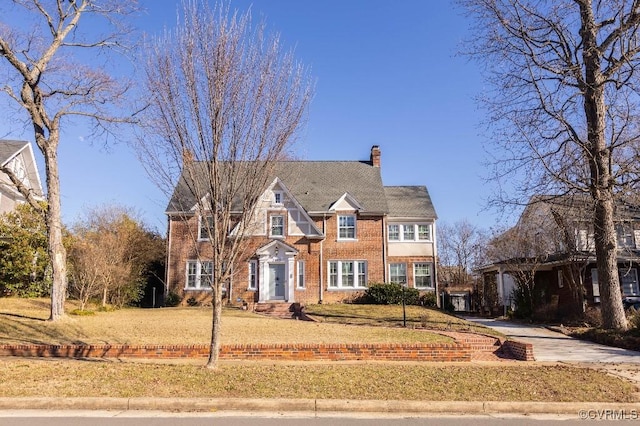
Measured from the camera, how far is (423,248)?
29.4 metres

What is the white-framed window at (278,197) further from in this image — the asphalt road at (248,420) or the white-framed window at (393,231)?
the asphalt road at (248,420)

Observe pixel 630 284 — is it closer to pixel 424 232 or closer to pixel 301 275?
pixel 424 232

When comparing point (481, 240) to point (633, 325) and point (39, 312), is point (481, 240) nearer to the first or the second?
point (633, 325)

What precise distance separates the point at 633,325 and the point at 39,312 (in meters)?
20.8

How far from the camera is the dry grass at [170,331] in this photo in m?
13.0

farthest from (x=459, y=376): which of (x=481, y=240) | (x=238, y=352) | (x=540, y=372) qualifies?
(x=481, y=240)

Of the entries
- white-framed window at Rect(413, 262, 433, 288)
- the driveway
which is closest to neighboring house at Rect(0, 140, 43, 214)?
white-framed window at Rect(413, 262, 433, 288)

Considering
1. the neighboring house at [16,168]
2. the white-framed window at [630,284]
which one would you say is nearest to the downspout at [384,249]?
the white-framed window at [630,284]

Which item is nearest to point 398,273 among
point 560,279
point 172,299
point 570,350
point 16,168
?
point 560,279

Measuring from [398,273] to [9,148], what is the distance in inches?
1003

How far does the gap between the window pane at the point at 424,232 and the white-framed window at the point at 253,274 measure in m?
10.2

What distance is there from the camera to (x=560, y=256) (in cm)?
2383

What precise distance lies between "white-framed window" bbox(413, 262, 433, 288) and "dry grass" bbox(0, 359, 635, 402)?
61.2ft

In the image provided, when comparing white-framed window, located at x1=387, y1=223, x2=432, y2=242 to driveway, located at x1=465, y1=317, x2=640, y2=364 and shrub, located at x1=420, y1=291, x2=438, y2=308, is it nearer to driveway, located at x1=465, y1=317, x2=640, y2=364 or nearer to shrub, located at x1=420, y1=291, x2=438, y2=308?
shrub, located at x1=420, y1=291, x2=438, y2=308
